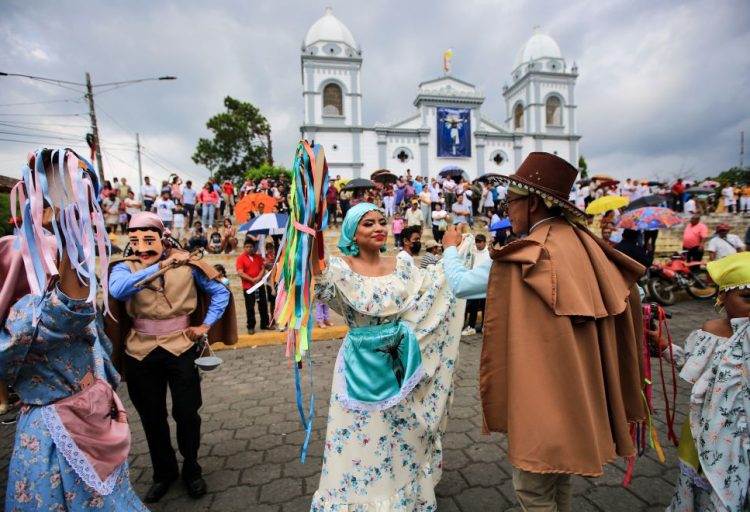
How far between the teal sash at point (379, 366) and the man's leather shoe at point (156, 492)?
1.69 meters

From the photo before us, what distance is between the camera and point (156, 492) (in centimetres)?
303

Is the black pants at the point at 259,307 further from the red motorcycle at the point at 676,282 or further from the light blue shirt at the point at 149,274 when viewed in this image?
the red motorcycle at the point at 676,282

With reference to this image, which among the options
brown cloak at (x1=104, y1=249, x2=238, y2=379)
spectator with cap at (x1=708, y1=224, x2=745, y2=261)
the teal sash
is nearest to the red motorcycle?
spectator with cap at (x1=708, y1=224, x2=745, y2=261)

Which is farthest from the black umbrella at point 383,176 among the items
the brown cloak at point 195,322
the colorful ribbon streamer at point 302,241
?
the colorful ribbon streamer at point 302,241

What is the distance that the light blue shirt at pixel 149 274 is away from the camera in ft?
9.15

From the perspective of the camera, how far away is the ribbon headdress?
183 centimetres

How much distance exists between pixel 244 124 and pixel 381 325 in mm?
39151

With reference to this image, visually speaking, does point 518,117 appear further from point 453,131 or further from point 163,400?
point 163,400

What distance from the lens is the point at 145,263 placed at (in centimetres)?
299

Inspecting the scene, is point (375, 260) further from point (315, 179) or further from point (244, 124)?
point (244, 124)

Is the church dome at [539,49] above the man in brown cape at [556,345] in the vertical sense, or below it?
above

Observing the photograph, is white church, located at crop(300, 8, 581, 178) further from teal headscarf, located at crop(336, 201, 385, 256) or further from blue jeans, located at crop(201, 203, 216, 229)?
teal headscarf, located at crop(336, 201, 385, 256)

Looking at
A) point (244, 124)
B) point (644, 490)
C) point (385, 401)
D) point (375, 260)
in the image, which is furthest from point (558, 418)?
point (244, 124)

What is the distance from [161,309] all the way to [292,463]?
1673mm
